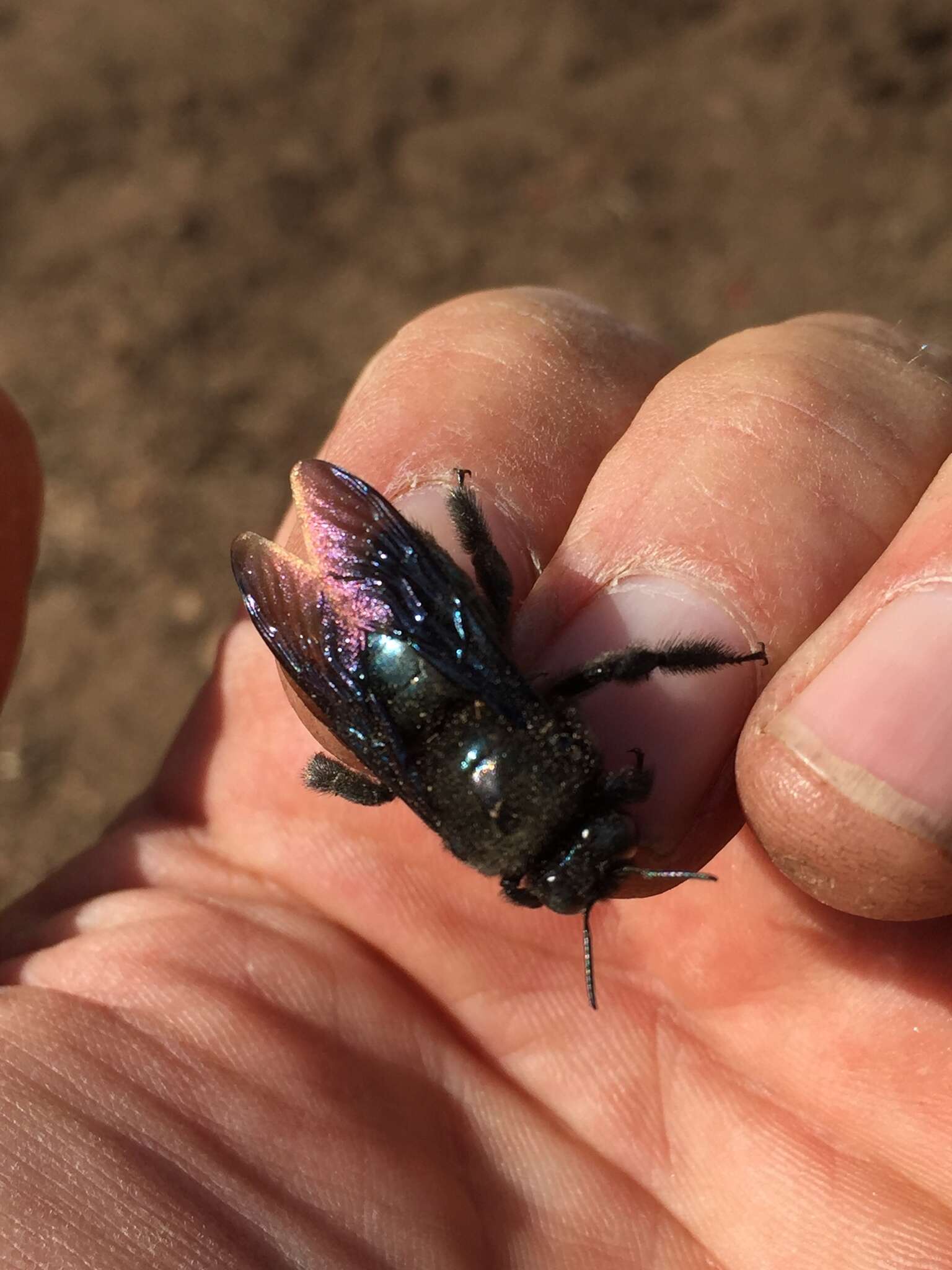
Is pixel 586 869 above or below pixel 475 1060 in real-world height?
above

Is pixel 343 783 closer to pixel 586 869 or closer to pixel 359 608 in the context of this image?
pixel 359 608

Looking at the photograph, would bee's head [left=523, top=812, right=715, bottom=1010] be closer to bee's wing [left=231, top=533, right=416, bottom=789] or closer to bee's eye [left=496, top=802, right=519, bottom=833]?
bee's eye [left=496, top=802, right=519, bottom=833]

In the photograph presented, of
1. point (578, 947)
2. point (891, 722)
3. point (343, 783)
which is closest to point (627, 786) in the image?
point (891, 722)

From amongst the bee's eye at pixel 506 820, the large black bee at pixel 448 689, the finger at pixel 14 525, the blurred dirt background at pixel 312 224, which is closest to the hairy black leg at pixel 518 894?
the large black bee at pixel 448 689

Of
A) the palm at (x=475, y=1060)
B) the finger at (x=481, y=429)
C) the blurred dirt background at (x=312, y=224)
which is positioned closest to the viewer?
the palm at (x=475, y=1060)

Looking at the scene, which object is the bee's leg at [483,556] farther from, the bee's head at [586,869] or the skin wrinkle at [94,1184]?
the skin wrinkle at [94,1184]

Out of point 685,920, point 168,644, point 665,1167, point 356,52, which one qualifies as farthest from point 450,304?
point 356,52

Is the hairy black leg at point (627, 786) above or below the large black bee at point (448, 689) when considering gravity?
below
